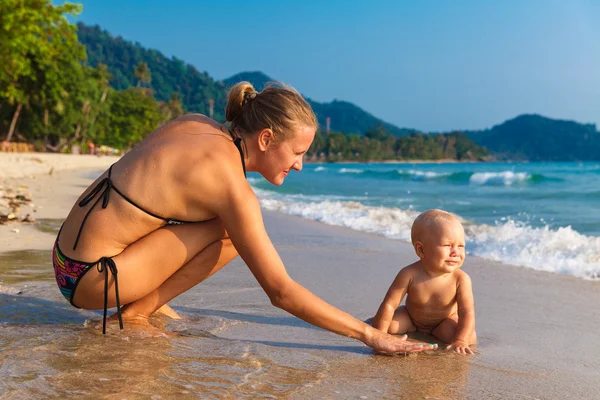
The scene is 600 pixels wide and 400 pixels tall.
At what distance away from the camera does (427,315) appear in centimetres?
332

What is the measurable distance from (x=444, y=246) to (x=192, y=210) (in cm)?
128

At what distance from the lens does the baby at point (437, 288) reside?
10.3ft

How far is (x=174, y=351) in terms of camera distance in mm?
2713

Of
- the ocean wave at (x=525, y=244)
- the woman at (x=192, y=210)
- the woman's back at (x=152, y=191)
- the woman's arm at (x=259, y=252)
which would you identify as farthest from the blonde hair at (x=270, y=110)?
the ocean wave at (x=525, y=244)

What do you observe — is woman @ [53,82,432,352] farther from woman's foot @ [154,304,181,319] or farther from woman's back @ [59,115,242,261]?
woman's foot @ [154,304,181,319]

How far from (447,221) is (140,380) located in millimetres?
1683

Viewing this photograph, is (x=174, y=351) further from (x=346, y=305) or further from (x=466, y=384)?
(x=346, y=305)

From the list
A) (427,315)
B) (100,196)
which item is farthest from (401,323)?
(100,196)

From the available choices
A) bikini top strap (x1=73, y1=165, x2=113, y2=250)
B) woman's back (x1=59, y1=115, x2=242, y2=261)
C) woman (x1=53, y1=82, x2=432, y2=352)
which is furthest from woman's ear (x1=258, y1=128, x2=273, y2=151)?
bikini top strap (x1=73, y1=165, x2=113, y2=250)

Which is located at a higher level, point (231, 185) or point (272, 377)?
point (231, 185)

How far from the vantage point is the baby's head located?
313 centimetres

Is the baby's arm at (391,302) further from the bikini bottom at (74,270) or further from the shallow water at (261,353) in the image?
the bikini bottom at (74,270)

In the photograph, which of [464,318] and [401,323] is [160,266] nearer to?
[401,323]

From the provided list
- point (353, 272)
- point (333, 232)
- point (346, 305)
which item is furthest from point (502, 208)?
point (346, 305)
